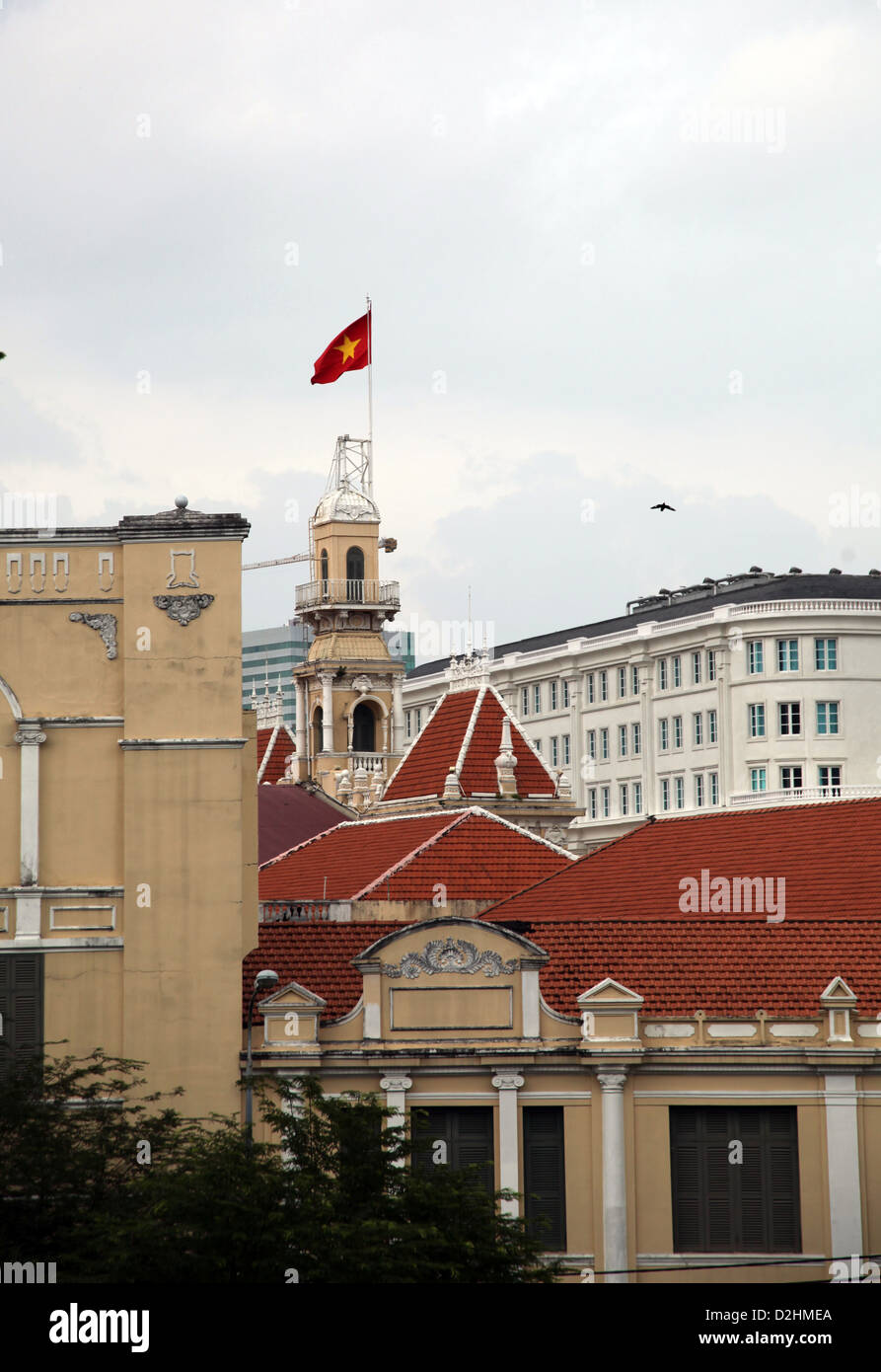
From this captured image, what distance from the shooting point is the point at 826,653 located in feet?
429

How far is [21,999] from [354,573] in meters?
71.4

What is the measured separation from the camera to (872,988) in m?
39.0

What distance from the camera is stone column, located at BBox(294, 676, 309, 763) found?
10200cm

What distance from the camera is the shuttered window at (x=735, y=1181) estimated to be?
123ft

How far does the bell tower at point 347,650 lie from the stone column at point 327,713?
4cm

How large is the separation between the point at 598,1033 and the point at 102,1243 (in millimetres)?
11887

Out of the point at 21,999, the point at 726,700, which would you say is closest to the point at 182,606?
the point at 21,999

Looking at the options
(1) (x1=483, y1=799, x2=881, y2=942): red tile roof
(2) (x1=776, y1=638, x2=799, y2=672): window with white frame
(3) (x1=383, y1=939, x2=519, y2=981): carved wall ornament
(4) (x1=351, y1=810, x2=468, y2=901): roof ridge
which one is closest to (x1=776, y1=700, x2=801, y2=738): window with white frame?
(2) (x1=776, y1=638, x2=799, y2=672): window with white frame

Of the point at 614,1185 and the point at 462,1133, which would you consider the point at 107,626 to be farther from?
the point at 614,1185

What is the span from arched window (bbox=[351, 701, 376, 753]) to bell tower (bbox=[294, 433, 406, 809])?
45mm

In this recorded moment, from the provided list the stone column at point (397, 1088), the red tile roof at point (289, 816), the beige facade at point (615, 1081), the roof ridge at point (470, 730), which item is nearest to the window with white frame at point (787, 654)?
the red tile roof at point (289, 816)

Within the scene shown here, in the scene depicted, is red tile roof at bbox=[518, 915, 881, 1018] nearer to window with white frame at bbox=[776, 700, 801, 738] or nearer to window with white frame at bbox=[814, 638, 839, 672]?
window with white frame at bbox=[776, 700, 801, 738]
